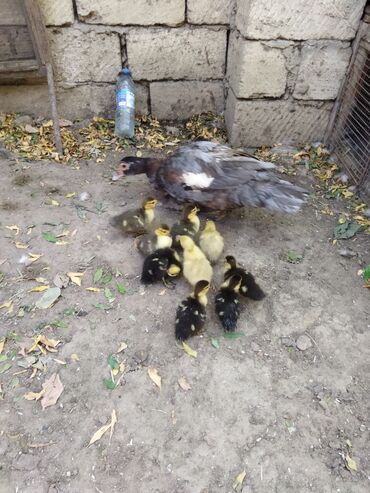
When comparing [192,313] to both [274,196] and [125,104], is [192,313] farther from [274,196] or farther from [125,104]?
[125,104]

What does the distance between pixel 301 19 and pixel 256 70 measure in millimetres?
627

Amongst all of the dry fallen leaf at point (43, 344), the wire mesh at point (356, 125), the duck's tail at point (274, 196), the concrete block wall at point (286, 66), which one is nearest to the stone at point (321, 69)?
the concrete block wall at point (286, 66)

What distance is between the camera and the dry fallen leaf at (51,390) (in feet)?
7.74

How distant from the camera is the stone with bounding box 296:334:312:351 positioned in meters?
2.71

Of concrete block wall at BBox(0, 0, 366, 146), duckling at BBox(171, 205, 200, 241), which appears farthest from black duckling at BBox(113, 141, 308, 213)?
concrete block wall at BBox(0, 0, 366, 146)

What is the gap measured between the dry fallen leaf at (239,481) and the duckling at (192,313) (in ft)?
2.84

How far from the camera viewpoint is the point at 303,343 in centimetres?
274

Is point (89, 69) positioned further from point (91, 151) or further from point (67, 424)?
point (67, 424)

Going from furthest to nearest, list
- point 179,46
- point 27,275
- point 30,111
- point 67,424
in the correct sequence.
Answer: point 30,111, point 179,46, point 27,275, point 67,424

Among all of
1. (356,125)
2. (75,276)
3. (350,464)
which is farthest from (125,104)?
(350,464)

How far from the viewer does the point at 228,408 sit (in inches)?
93.4

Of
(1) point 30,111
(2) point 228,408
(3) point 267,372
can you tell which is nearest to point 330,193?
(3) point 267,372

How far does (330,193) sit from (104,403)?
123 inches

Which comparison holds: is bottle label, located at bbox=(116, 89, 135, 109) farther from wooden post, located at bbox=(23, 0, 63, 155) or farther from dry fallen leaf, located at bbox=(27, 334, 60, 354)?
dry fallen leaf, located at bbox=(27, 334, 60, 354)
